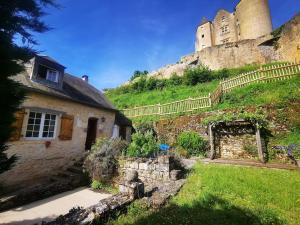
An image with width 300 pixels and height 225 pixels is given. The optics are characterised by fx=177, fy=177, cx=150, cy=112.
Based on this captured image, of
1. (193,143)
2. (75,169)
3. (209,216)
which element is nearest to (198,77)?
(193,143)

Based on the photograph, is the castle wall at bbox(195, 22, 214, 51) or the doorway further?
the castle wall at bbox(195, 22, 214, 51)

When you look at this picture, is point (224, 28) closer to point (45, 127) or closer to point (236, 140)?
point (236, 140)

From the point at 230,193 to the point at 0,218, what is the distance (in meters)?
6.39

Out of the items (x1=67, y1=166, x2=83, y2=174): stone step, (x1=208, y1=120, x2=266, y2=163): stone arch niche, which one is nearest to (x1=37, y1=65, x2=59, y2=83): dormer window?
(x1=67, y1=166, x2=83, y2=174): stone step

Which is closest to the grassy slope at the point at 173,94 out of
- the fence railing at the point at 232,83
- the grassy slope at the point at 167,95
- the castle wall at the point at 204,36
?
the grassy slope at the point at 167,95

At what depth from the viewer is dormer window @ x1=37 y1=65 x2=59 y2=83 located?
9.19m

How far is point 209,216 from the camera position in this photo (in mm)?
3816

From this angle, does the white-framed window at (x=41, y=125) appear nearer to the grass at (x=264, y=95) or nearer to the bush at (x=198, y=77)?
the grass at (x=264, y=95)

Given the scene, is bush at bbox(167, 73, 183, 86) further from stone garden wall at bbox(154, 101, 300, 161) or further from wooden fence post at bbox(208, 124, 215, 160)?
wooden fence post at bbox(208, 124, 215, 160)

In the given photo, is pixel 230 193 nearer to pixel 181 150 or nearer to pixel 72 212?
pixel 72 212

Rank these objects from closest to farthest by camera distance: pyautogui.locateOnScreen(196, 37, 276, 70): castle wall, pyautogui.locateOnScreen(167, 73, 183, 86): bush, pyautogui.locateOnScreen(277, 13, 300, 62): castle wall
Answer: pyautogui.locateOnScreen(277, 13, 300, 62): castle wall
pyautogui.locateOnScreen(196, 37, 276, 70): castle wall
pyautogui.locateOnScreen(167, 73, 183, 86): bush

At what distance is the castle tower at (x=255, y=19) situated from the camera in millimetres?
28984

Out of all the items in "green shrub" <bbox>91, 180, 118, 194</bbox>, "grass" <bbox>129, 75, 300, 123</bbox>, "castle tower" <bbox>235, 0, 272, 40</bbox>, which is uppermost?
"castle tower" <bbox>235, 0, 272, 40</bbox>

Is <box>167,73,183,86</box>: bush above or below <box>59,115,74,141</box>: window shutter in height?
above
